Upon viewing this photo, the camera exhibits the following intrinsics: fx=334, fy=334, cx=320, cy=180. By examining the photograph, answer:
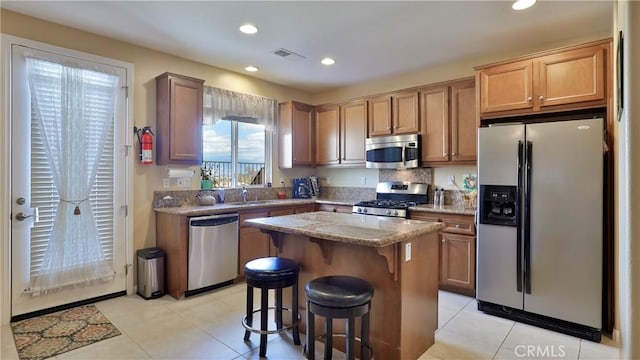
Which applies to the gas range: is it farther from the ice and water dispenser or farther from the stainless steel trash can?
the stainless steel trash can

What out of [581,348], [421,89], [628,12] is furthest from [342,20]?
[581,348]

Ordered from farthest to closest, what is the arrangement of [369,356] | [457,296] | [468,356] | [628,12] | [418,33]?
[457,296] < [418,33] < [468,356] < [369,356] < [628,12]

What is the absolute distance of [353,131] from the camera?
16.3 ft

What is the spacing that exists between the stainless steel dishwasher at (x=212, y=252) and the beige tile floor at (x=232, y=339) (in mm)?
356

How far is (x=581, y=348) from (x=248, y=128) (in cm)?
442

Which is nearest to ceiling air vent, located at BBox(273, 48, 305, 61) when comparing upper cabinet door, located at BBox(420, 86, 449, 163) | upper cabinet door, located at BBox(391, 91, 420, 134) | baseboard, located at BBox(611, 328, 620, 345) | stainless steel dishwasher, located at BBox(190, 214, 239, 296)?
upper cabinet door, located at BBox(391, 91, 420, 134)

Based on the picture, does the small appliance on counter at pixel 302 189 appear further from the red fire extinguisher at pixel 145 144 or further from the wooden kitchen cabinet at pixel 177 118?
A: the red fire extinguisher at pixel 145 144

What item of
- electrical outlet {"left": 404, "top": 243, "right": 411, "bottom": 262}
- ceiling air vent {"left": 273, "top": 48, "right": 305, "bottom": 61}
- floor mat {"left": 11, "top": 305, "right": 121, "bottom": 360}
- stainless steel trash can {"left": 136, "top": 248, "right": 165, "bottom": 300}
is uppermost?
ceiling air vent {"left": 273, "top": 48, "right": 305, "bottom": 61}

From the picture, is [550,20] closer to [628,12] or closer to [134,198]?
[628,12]

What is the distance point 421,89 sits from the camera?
4.23 m

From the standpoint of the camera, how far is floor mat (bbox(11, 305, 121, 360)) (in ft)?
8.10

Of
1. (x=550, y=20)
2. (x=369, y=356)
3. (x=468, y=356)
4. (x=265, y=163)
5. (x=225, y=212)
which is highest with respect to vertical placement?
(x=550, y=20)

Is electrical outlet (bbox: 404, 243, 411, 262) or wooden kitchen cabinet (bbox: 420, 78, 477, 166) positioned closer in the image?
electrical outlet (bbox: 404, 243, 411, 262)

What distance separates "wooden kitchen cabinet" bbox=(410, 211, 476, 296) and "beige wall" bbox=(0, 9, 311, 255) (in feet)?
10.1
